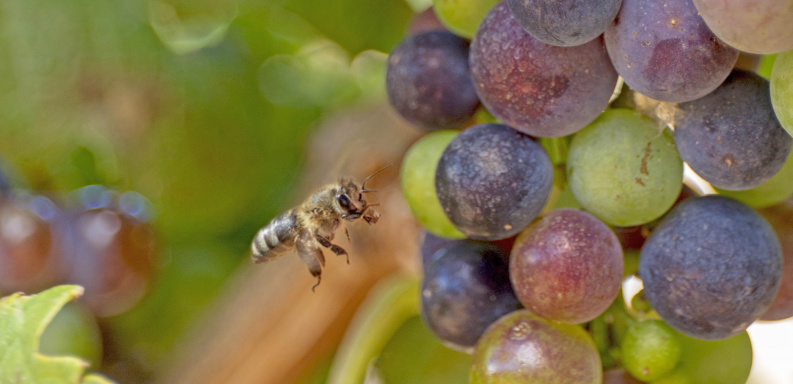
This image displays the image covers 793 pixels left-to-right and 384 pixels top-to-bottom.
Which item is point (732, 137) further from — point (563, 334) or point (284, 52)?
point (284, 52)

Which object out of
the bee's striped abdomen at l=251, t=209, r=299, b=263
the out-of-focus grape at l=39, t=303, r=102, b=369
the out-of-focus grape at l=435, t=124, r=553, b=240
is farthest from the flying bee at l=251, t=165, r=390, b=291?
the out-of-focus grape at l=39, t=303, r=102, b=369

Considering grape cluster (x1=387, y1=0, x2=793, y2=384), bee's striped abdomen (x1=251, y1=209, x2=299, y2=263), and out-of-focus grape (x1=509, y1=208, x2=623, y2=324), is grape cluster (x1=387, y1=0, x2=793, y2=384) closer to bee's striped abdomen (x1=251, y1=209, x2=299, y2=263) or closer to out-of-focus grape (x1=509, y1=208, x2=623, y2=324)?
out-of-focus grape (x1=509, y1=208, x2=623, y2=324)

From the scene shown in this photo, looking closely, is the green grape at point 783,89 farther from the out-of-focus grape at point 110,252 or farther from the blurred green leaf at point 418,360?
the out-of-focus grape at point 110,252

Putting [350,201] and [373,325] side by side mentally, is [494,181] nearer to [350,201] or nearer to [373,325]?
[350,201]

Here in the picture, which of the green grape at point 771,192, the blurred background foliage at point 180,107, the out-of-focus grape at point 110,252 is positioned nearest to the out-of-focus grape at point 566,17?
the green grape at point 771,192

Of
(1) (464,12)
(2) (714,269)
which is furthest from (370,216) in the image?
(2) (714,269)

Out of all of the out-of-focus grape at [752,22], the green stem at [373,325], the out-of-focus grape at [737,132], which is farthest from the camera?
the green stem at [373,325]
